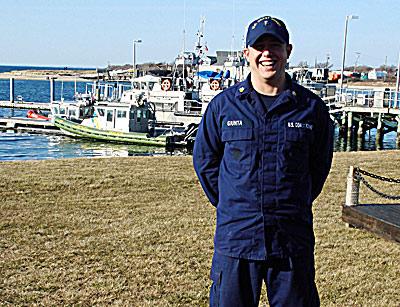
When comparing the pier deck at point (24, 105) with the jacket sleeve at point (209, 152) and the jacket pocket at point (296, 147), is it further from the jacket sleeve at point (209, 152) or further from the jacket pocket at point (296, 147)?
the jacket pocket at point (296, 147)

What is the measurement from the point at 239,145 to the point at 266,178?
0.23 m

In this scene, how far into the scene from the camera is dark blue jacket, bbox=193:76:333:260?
3.49m

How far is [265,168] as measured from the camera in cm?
348

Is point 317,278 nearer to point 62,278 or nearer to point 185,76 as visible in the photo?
point 62,278

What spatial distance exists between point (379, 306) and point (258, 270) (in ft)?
8.11

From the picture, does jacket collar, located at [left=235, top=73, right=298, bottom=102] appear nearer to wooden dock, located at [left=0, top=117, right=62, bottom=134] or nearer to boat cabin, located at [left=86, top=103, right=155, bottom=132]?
boat cabin, located at [left=86, top=103, right=155, bottom=132]

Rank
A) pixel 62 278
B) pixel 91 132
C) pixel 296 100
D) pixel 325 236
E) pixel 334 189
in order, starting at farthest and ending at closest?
pixel 91 132
pixel 334 189
pixel 325 236
pixel 62 278
pixel 296 100

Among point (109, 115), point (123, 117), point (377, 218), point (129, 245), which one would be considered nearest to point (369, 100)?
point (123, 117)

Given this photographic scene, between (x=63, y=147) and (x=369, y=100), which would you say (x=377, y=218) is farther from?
(x=369, y=100)

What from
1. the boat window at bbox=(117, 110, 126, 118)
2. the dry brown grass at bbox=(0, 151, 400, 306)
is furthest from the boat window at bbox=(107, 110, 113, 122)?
the dry brown grass at bbox=(0, 151, 400, 306)

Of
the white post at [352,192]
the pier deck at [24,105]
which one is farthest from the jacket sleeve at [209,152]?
the pier deck at [24,105]

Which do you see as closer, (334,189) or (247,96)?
(247,96)

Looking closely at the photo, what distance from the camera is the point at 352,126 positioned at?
1576 inches

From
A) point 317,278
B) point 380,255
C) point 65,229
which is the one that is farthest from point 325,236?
point 65,229
